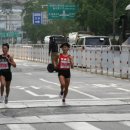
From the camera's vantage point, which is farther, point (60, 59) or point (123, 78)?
point (123, 78)

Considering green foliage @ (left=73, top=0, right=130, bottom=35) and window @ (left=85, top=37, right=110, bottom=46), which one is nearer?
window @ (left=85, top=37, right=110, bottom=46)

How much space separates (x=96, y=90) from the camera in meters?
20.1

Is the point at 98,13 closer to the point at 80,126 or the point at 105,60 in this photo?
the point at 105,60

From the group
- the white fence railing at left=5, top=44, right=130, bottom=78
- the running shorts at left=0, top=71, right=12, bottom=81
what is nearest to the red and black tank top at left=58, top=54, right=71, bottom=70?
the running shorts at left=0, top=71, right=12, bottom=81

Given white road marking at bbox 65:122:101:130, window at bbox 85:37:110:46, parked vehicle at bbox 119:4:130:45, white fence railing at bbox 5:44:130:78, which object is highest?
parked vehicle at bbox 119:4:130:45

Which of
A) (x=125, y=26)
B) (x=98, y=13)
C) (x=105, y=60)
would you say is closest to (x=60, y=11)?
(x=98, y=13)

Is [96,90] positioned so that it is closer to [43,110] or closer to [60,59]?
[60,59]

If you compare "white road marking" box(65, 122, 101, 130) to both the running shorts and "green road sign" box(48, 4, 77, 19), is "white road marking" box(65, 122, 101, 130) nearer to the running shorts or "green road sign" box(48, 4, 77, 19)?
the running shorts

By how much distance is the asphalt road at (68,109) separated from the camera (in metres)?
11.7

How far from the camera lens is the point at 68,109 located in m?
14.4

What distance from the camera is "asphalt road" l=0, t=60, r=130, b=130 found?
11.7 metres

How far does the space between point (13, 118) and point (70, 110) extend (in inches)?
77.1

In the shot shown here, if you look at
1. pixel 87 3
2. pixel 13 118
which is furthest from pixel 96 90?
pixel 87 3

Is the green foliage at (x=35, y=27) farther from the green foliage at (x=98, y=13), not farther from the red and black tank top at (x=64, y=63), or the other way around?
the red and black tank top at (x=64, y=63)
